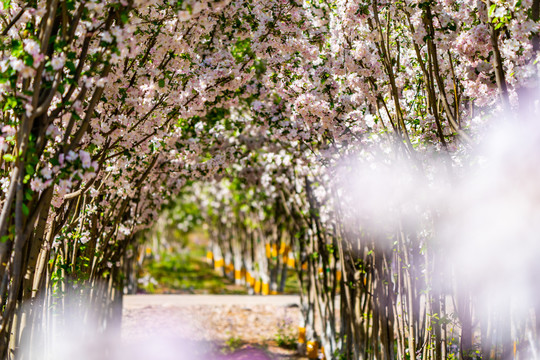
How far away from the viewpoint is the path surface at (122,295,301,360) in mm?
10359

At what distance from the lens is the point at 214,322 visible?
1166cm

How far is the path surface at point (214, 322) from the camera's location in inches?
408

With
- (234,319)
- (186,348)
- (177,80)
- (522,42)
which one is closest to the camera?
A: (522,42)

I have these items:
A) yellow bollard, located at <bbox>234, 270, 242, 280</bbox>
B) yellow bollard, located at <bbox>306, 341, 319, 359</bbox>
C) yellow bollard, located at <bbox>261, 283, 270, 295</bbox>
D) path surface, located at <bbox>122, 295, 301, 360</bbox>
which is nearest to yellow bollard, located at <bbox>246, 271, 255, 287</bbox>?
yellow bollard, located at <bbox>261, 283, 270, 295</bbox>

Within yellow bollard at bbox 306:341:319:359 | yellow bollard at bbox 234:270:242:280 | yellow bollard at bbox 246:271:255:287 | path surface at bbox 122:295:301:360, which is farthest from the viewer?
yellow bollard at bbox 234:270:242:280

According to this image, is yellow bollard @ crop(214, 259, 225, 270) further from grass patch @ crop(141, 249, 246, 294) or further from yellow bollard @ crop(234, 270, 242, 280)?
yellow bollard @ crop(234, 270, 242, 280)

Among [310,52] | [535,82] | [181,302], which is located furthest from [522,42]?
[181,302]

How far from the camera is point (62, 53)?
3293 millimetres

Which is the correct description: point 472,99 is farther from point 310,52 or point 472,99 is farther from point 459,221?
point 310,52

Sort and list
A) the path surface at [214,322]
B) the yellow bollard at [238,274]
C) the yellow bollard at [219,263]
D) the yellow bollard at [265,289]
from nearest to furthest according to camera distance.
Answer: the path surface at [214,322], the yellow bollard at [265,289], the yellow bollard at [238,274], the yellow bollard at [219,263]

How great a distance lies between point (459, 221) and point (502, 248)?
0.42 meters

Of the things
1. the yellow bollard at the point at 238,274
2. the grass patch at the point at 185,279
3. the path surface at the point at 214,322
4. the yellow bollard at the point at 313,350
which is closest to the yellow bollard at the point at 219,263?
the grass patch at the point at 185,279

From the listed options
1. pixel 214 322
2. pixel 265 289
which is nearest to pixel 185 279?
pixel 265 289

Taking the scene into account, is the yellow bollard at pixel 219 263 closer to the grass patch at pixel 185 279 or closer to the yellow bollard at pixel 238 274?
the grass patch at pixel 185 279
